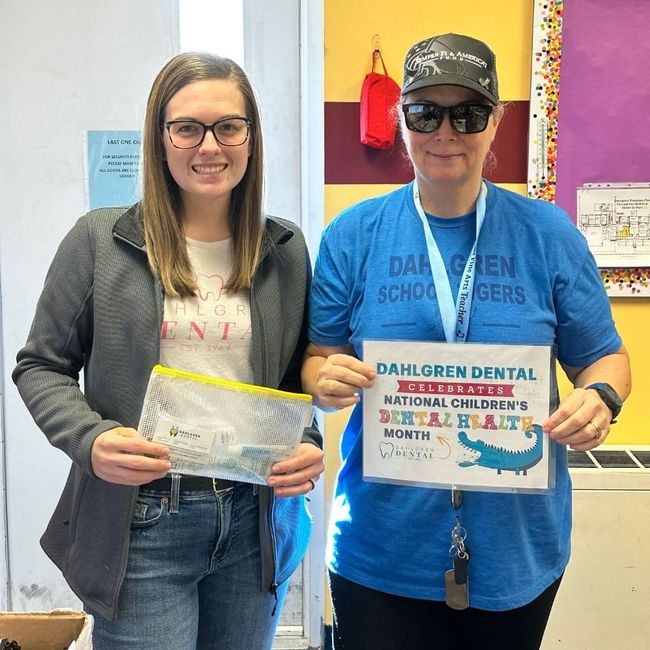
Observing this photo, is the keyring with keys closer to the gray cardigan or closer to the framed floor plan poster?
the framed floor plan poster

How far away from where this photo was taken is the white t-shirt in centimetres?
125

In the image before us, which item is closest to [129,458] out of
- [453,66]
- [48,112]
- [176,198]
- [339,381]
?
[339,381]

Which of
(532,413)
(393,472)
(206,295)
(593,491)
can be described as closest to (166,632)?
(393,472)

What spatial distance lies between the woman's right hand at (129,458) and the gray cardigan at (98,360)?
0.03 meters

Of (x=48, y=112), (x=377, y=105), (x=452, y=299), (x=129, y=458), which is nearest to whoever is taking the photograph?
(x=129, y=458)

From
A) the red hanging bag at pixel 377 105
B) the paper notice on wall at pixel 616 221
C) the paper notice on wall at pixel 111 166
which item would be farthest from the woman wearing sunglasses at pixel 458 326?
the paper notice on wall at pixel 111 166

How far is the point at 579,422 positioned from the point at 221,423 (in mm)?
610

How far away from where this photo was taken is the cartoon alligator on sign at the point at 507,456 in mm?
1209

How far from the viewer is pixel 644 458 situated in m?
2.15

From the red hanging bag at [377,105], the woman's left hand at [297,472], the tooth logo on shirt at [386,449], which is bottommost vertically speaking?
the woman's left hand at [297,472]

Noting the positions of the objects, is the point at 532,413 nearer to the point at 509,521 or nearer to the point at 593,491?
the point at 509,521

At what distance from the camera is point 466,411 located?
4.00 feet

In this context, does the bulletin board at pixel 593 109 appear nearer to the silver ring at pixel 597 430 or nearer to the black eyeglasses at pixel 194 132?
the silver ring at pixel 597 430

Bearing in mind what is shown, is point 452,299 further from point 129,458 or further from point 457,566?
point 129,458
